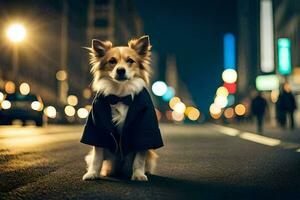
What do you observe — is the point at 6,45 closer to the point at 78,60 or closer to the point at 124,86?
the point at 78,60

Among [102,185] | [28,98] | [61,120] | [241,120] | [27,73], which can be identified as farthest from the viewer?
[27,73]

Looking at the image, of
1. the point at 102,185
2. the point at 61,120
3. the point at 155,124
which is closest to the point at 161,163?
the point at 155,124

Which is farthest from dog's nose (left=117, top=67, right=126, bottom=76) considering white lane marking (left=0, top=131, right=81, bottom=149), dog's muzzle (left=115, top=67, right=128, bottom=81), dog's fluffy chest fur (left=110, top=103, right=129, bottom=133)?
white lane marking (left=0, top=131, right=81, bottom=149)

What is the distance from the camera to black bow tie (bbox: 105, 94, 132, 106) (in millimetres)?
6441

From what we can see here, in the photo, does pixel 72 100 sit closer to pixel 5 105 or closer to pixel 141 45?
pixel 5 105

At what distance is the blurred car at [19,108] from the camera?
90.3 ft

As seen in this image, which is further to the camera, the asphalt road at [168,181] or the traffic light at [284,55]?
the traffic light at [284,55]

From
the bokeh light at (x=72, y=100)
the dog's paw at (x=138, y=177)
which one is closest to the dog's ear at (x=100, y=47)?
the dog's paw at (x=138, y=177)

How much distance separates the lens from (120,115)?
6.48m

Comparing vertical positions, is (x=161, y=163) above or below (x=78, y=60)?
below

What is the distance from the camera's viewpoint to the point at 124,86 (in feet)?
21.1

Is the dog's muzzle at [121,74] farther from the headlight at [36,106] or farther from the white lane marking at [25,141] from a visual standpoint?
the headlight at [36,106]

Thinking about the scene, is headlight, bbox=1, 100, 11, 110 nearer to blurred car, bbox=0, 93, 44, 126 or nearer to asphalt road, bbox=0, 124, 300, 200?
blurred car, bbox=0, 93, 44, 126

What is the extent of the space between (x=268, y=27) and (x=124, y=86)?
6364 centimetres
